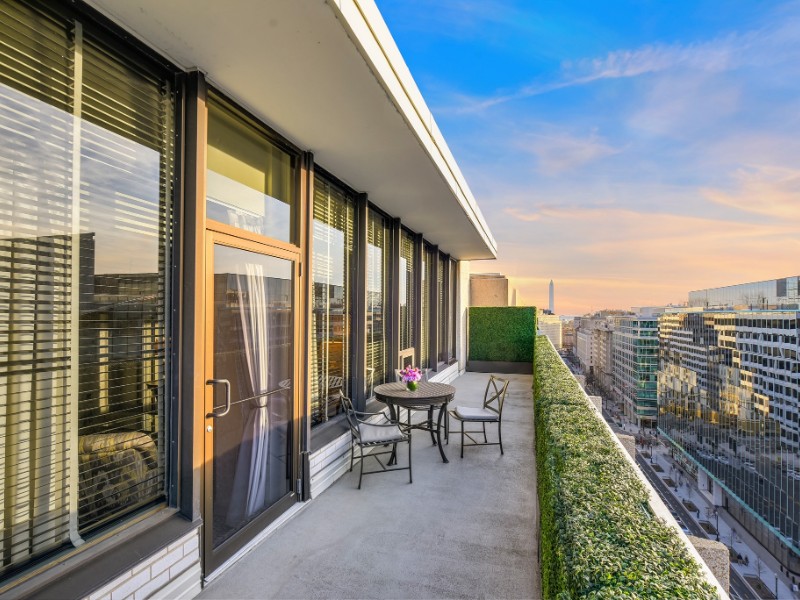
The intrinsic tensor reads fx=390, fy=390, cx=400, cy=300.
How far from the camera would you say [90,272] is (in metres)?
1.73

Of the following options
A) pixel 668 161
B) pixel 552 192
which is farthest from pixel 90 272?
pixel 668 161

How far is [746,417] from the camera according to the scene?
3925cm

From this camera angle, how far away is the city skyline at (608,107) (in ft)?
18.7

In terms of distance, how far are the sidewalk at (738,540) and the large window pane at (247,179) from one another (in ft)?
121

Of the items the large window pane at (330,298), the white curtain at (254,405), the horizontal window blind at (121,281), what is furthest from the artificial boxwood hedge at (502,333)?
the horizontal window blind at (121,281)

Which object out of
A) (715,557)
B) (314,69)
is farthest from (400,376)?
(314,69)

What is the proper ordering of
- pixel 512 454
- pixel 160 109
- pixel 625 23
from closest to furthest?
1. pixel 160 109
2. pixel 512 454
3. pixel 625 23

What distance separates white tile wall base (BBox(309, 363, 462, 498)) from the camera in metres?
3.29

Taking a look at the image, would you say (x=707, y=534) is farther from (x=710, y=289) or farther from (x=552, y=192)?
(x=710, y=289)

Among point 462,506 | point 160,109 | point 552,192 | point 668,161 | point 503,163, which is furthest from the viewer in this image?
point 668,161

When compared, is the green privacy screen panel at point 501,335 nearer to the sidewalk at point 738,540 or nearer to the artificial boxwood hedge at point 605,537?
the artificial boxwood hedge at point 605,537

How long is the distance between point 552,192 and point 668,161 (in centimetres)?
466

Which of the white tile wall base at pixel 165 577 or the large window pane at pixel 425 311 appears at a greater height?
the large window pane at pixel 425 311

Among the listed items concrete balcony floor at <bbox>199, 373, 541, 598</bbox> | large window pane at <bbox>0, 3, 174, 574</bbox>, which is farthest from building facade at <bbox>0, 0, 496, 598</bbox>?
concrete balcony floor at <bbox>199, 373, 541, 598</bbox>
